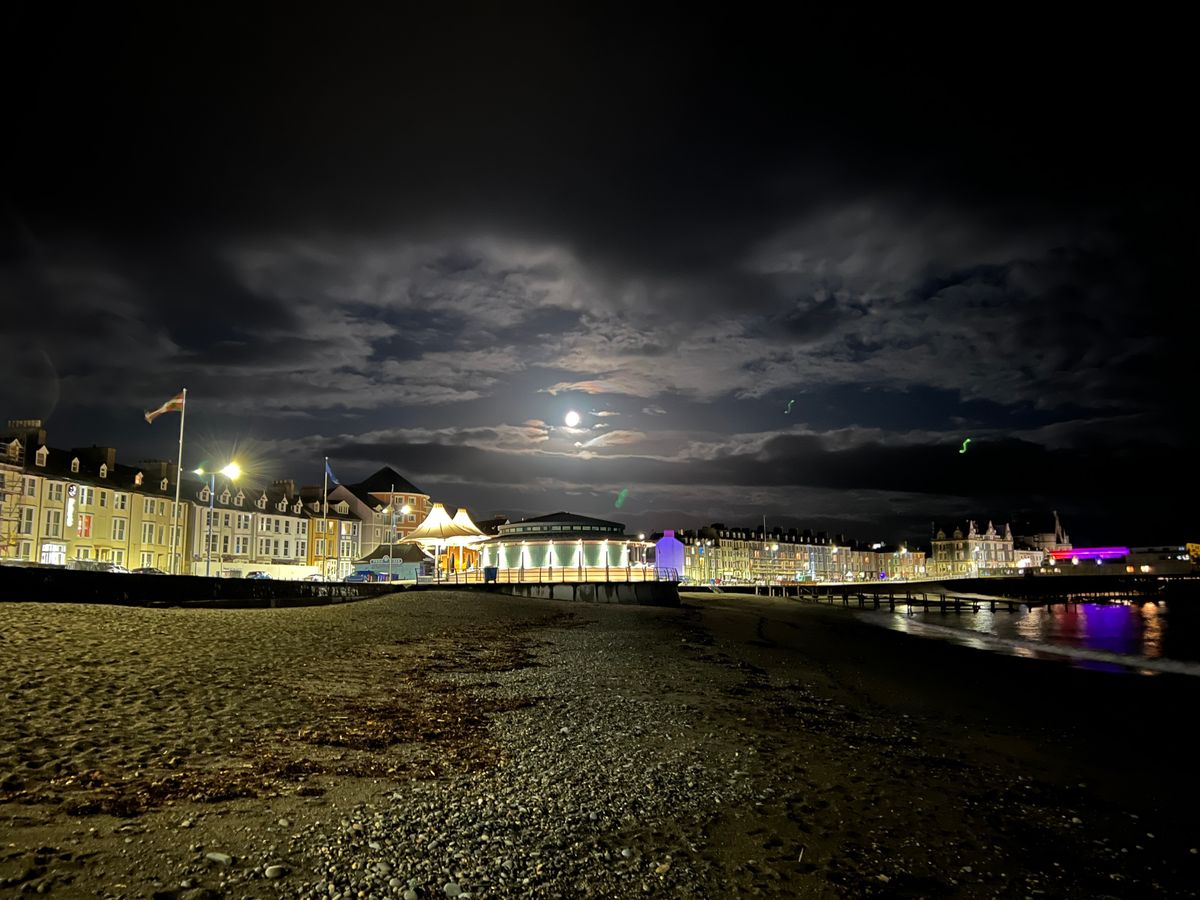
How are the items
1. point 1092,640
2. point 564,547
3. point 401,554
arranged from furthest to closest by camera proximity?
point 401,554, point 564,547, point 1092,640

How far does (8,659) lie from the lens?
1386 cm

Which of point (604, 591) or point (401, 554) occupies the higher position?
point (401, 554)

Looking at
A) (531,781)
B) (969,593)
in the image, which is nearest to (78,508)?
(531,781)

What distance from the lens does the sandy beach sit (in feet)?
22.6

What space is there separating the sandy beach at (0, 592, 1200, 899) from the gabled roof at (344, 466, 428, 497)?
105 metres

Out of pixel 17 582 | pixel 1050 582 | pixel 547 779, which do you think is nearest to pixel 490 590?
pixel 17 582

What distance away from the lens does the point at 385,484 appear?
124812 mm

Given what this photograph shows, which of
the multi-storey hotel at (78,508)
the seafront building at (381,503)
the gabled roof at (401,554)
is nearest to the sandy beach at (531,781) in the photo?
the multi-storey hotel at (78,508)

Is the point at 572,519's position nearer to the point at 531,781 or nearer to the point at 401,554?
the point at 401,554

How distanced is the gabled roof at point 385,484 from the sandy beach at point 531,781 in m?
105

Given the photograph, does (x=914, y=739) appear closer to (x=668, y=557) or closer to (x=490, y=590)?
(x=490, y=590)

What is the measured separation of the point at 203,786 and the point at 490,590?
4923 centimetres

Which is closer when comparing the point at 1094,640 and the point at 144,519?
the point at 1094,640

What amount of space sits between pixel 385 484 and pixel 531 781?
12112 cm
